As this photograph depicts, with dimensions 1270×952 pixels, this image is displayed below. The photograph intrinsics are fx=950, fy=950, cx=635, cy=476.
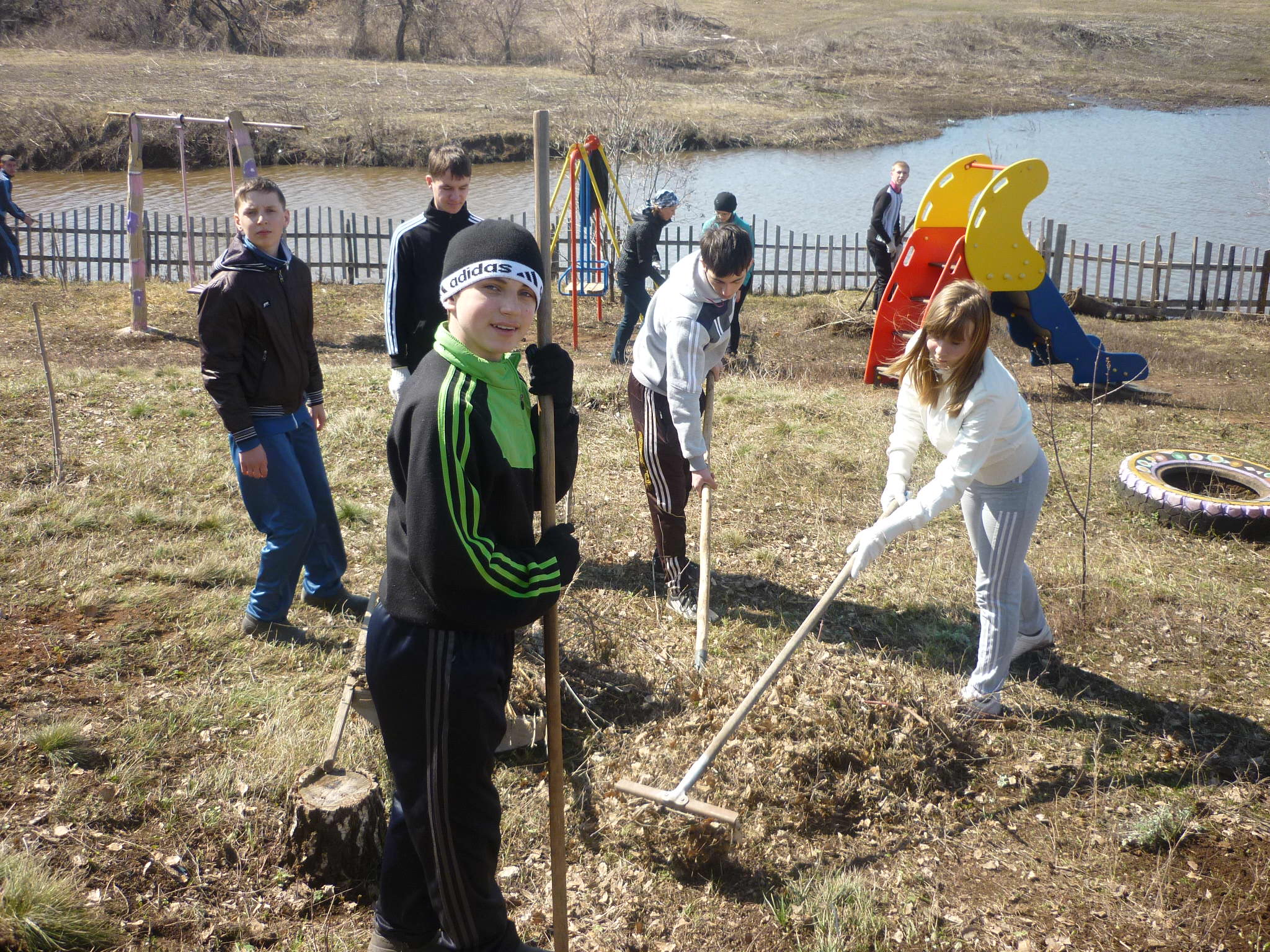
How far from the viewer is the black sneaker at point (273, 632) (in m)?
4.35

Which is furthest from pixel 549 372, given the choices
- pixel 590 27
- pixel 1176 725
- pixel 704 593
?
pixel 590 27

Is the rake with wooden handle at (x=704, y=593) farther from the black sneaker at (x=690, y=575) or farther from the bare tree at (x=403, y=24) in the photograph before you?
the bare tree at (x=403, y=24)

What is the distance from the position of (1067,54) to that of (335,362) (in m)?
47.2

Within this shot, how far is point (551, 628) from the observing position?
101 inches

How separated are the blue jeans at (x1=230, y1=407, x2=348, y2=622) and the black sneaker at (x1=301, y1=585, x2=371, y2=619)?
0.15 meters

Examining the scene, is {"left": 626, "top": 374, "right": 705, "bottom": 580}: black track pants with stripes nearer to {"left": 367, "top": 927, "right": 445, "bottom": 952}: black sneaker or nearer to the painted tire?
{"left": 367, "top": 927, "right": 445, "bottom": 952}: black sneaker

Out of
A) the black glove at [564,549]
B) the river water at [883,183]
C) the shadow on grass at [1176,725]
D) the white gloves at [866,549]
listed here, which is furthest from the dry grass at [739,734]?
the river water at [883,183]

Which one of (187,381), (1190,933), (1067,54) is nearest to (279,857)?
(1190,933)

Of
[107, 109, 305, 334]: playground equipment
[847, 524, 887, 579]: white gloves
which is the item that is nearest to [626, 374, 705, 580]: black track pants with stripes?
[847, 524, 887, 579]: white gloves

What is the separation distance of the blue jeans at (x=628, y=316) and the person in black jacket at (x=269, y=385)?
6.22 m

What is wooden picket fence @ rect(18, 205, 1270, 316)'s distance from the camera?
45.8 ft

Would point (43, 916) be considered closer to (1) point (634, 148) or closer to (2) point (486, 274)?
(2) point (486, 274)

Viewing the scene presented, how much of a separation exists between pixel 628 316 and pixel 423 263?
6.28 meters

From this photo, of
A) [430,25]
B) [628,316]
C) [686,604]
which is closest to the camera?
[686,604]
